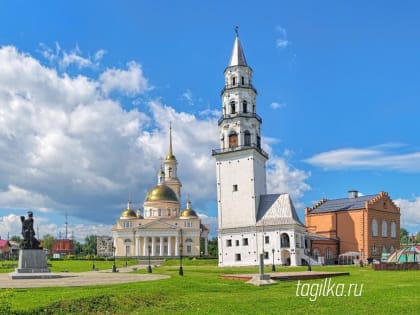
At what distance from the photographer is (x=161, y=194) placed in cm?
10200

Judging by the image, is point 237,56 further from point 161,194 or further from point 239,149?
point 161,194

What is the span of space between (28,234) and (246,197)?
30.5 m

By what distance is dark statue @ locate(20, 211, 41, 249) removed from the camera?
37969 mm

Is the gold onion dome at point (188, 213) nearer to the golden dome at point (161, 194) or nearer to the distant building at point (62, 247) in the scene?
the golden dome at point (161, 194)

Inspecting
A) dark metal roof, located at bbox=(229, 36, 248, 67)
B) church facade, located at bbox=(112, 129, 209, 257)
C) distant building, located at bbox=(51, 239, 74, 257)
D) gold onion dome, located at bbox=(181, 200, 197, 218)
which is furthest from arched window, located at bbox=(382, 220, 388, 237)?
distant building, located at bbox=(51, 239, 74, 257)

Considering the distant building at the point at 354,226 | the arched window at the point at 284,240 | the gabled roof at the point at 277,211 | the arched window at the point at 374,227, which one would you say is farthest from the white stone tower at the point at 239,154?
the arched window at the point at 374,227

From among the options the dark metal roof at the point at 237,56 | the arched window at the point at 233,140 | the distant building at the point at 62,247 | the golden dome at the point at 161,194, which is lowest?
the distant building at the point at 62,247

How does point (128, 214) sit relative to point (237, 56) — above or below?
below

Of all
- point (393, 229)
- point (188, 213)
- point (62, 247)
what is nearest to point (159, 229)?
point (188, 213)

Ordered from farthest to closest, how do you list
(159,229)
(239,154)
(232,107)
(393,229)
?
(159,229) → (393,229) → (232,107) → (239,154)

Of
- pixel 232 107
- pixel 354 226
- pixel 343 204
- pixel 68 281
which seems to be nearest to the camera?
pixel 68 281

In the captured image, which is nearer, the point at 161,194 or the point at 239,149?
the point at 239,149

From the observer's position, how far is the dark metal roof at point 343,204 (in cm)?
7106

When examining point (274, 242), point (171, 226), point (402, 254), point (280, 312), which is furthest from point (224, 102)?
point (280, 312)
